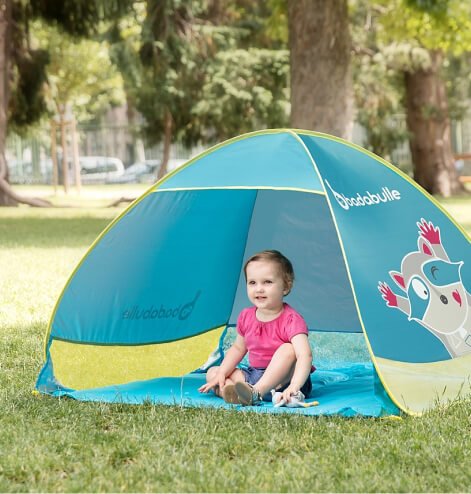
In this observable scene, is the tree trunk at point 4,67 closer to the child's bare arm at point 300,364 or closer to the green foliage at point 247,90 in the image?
the green foliage at point 247,90

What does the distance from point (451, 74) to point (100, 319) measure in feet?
99.8

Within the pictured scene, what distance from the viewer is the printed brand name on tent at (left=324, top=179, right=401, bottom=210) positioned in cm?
424

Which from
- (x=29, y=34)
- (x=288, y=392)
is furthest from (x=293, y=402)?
(x=29, y=34)

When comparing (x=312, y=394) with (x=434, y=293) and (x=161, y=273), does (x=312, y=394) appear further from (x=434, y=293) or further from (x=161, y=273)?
(x=161, y=273)

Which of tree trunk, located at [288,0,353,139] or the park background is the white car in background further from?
tree trunk, located at [288,0,353,139]

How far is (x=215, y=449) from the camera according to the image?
3475 mm

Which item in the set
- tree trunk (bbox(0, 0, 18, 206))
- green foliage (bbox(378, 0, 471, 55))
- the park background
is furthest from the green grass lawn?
tree trunk (bbox(0, 0, 18, 206))

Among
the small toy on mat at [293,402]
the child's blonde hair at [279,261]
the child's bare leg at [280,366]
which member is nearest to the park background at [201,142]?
the small toy on mat at [293,402]

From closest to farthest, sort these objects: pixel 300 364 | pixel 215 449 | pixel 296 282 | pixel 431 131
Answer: pixel 215 449 < pixel 300 364 < pixel 296 282 < pixel 431 131

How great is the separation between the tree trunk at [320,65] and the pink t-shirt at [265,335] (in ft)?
32.0

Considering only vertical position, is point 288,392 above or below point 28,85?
below

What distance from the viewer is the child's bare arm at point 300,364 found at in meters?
4.26

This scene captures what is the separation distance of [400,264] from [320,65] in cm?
1005

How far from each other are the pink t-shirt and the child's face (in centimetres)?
8
